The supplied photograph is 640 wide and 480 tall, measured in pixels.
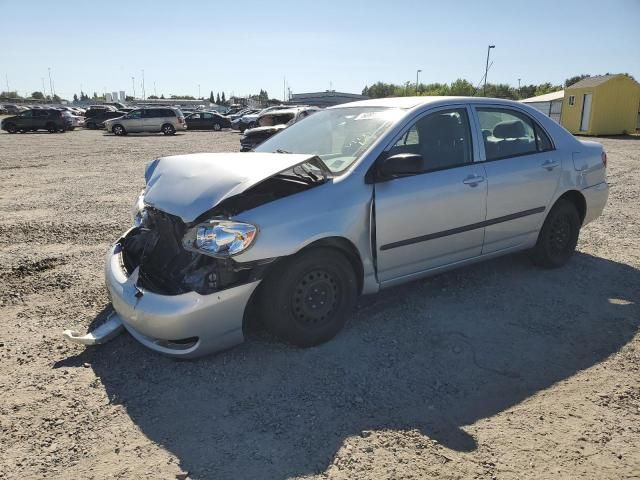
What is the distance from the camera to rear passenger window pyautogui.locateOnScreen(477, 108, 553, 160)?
14.3 feet

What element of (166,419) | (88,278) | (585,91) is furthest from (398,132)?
(585,91)

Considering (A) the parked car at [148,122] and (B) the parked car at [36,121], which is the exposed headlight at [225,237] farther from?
(B) the parked car at [36,121]

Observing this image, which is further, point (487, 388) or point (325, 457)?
point (487, 388)

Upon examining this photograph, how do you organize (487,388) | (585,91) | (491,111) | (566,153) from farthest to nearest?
(585,91)
(566,153)
(491,111)
(487,388)

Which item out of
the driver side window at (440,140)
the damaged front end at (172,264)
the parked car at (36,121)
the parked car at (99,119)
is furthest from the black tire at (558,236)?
the parked car at (99,119)

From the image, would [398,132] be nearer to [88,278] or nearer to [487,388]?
[487,388]

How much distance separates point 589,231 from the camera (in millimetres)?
6508

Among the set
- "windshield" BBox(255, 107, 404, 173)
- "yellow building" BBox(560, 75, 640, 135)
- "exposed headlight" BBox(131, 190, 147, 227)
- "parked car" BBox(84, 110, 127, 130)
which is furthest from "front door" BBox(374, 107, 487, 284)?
"parked car" BBox(84, 110, 127, 130)

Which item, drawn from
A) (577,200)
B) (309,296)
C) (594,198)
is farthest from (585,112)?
(309,296)

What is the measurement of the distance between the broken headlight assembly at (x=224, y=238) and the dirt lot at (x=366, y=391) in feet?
2.58

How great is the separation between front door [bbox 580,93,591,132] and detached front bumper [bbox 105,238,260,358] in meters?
31.4

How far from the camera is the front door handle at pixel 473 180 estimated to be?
159 inches

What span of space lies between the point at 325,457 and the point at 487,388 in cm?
117

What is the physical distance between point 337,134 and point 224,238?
1.62 metres
